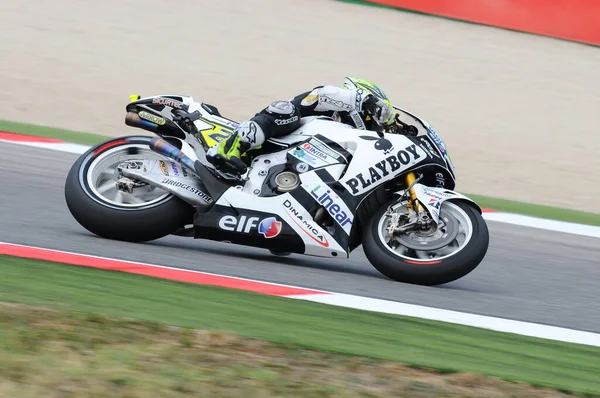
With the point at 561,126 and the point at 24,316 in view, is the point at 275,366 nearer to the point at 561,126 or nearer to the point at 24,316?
the point at 24,316

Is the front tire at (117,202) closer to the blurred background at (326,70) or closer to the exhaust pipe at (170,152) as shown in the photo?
the exhaust pipe at (170,152)

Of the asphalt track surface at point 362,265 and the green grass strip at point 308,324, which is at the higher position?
the green grass strip at point 308,324

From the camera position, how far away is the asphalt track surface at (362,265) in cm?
650

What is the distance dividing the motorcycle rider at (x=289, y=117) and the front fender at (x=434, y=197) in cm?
54

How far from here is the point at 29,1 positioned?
18359 mm

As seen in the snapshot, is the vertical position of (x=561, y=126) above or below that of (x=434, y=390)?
below

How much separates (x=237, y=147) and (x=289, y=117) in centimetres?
40

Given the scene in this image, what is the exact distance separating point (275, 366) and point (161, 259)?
2.43m

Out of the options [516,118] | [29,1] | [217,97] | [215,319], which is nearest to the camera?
[215,319]

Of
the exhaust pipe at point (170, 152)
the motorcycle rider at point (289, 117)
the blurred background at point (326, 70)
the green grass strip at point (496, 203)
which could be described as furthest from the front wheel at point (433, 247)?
the blurred background at point (326, 70)

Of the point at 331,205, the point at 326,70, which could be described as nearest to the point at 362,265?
the point at 331,205

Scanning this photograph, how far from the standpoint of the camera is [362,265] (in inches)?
295

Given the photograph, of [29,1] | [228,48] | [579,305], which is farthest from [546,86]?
[579,305]

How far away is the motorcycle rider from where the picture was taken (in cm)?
681
